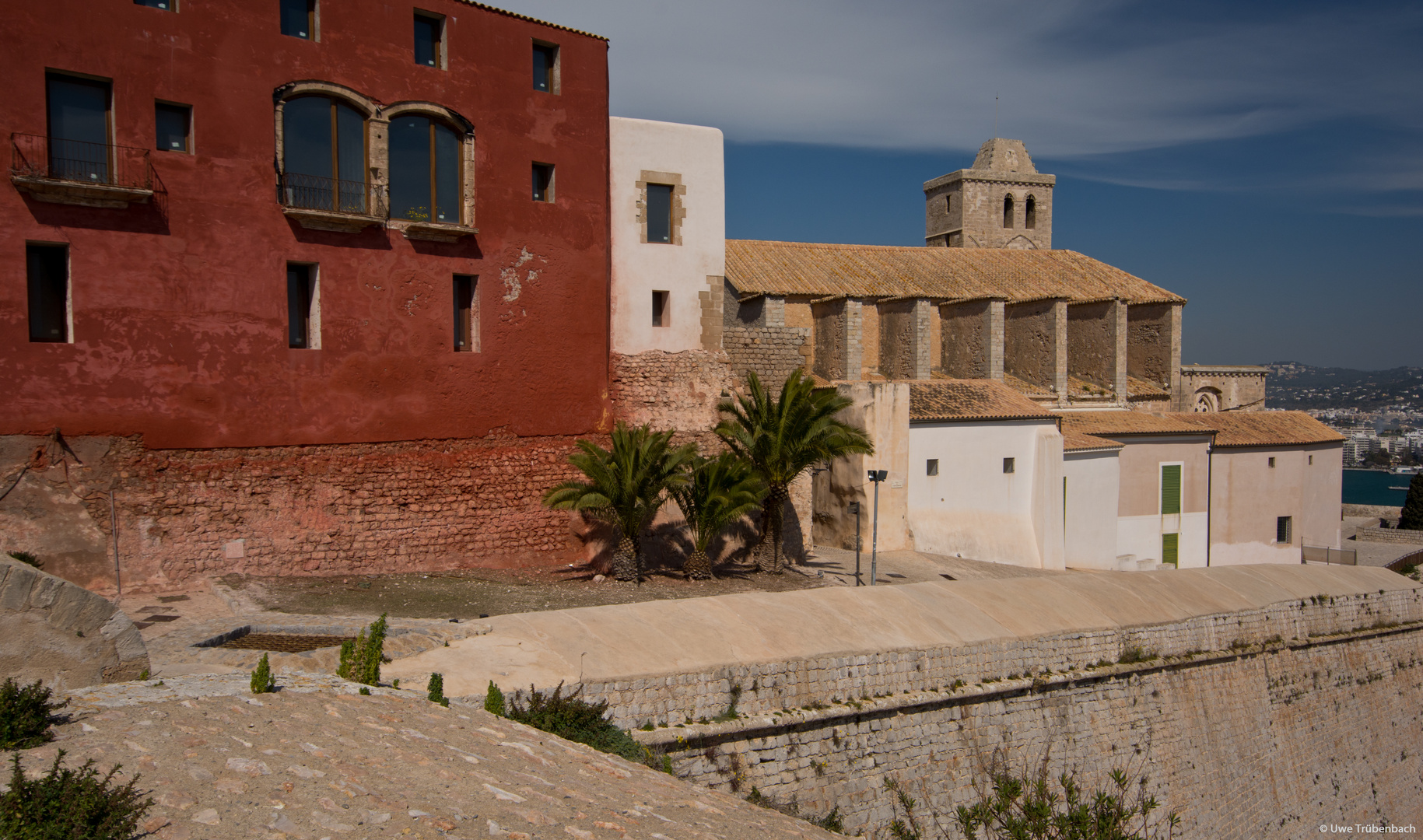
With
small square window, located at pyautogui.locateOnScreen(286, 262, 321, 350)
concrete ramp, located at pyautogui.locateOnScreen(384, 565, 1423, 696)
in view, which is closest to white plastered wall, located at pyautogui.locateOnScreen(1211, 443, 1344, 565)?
Result: concrete ramp, located at pyautogui.locateOnScreen(384, 565, 1423, 696)

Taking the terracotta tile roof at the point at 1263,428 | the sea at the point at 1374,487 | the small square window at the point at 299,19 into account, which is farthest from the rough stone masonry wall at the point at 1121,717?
the sea at the point at 1374,487

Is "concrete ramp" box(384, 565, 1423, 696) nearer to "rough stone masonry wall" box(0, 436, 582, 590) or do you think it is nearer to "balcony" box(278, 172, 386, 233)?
"rough stone masonry wall" box(0, 436, 582, 590)

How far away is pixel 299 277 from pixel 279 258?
0.50 meters

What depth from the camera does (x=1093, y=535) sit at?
24078 mm

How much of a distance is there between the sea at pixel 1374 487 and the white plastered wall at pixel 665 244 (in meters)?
95.9

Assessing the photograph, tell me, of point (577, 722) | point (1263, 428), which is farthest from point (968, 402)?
point (577, 722)

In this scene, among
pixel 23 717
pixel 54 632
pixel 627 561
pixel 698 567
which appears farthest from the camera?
pixel 698 567

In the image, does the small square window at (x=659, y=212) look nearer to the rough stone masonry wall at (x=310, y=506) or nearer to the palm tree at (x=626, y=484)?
the palm tree at (x=626, y=484)

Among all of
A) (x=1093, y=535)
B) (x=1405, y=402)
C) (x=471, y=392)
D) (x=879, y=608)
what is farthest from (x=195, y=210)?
(x=1405, y=402)

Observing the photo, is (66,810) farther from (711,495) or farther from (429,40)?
(429,40)

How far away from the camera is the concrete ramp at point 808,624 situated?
9.66 metres

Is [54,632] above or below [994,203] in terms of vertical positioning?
below

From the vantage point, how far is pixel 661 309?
1797cm

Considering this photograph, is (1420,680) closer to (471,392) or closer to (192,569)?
(471,392)
